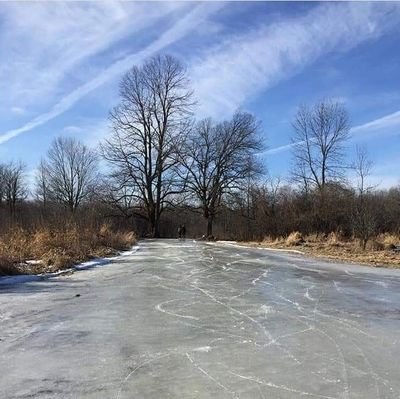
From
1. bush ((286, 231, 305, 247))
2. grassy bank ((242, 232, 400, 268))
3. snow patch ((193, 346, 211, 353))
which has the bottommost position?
snow patch ((193, 346, 211, 353))

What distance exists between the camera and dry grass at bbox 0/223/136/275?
1584cm

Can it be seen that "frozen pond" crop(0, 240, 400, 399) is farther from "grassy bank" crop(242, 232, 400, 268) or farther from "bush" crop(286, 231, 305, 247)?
"bush" crop(286, 231, 305, 247)

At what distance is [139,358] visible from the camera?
6.13 metres

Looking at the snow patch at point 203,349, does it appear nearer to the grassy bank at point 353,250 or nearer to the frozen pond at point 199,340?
the frozen pond at point 199,340

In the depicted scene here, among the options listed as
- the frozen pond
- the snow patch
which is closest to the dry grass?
the frozen pond

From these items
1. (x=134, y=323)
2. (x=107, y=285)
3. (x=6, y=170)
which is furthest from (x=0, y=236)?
(x=6, y=170)

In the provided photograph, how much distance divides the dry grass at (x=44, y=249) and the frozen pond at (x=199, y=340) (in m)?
2.89

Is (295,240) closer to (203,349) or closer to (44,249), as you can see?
(44,249)

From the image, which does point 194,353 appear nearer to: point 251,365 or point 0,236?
point 251,365

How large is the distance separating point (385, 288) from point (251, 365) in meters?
8.09

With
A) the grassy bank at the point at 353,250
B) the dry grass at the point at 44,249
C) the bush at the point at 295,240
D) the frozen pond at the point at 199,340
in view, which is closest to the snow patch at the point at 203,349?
the frozen pond at the point at 199,340

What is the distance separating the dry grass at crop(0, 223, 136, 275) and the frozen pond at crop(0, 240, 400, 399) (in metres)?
2.89

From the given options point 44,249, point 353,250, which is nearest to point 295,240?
point 353,250

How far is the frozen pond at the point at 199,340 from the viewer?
5.14m
